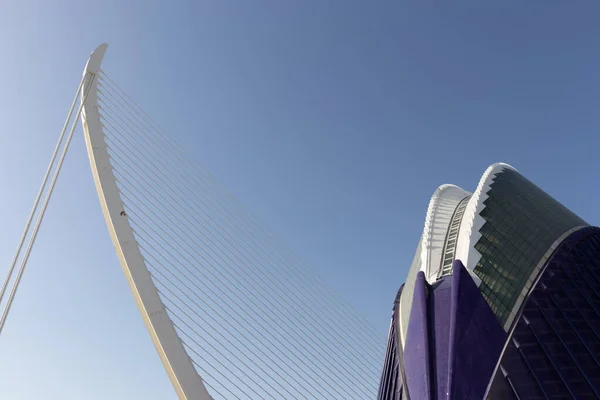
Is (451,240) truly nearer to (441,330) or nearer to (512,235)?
(512,235)

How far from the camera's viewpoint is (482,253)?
22.9 meters

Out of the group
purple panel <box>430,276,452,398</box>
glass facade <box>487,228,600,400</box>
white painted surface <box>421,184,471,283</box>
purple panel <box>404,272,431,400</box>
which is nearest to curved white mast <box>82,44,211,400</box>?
purple panel <box>404,272,431,400</box>

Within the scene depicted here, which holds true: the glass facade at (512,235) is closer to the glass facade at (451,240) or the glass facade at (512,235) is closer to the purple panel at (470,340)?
the purple panel at (470,340)

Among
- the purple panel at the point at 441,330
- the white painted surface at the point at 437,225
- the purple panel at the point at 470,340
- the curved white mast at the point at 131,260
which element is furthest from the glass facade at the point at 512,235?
the curved white mast at the point at 131,260

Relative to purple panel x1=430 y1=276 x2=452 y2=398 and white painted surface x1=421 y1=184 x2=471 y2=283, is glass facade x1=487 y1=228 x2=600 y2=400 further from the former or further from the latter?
white painted surface x1=421 y1=184 x2=471 y2=283

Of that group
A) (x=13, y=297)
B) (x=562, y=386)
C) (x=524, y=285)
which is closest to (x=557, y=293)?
(x=524, y=285)

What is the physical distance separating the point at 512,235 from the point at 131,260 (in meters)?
Answer: 19.3

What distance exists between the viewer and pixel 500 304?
20.5m

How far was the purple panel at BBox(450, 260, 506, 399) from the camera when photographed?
1636 centimetres

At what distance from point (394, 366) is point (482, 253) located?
736cm

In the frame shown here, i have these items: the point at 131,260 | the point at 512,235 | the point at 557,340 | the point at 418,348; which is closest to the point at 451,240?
the point at 512,235

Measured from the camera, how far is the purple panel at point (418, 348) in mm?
17547

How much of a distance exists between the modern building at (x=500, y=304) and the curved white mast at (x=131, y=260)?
9.04m

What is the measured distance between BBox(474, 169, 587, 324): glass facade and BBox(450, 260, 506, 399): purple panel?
42.5 inches
